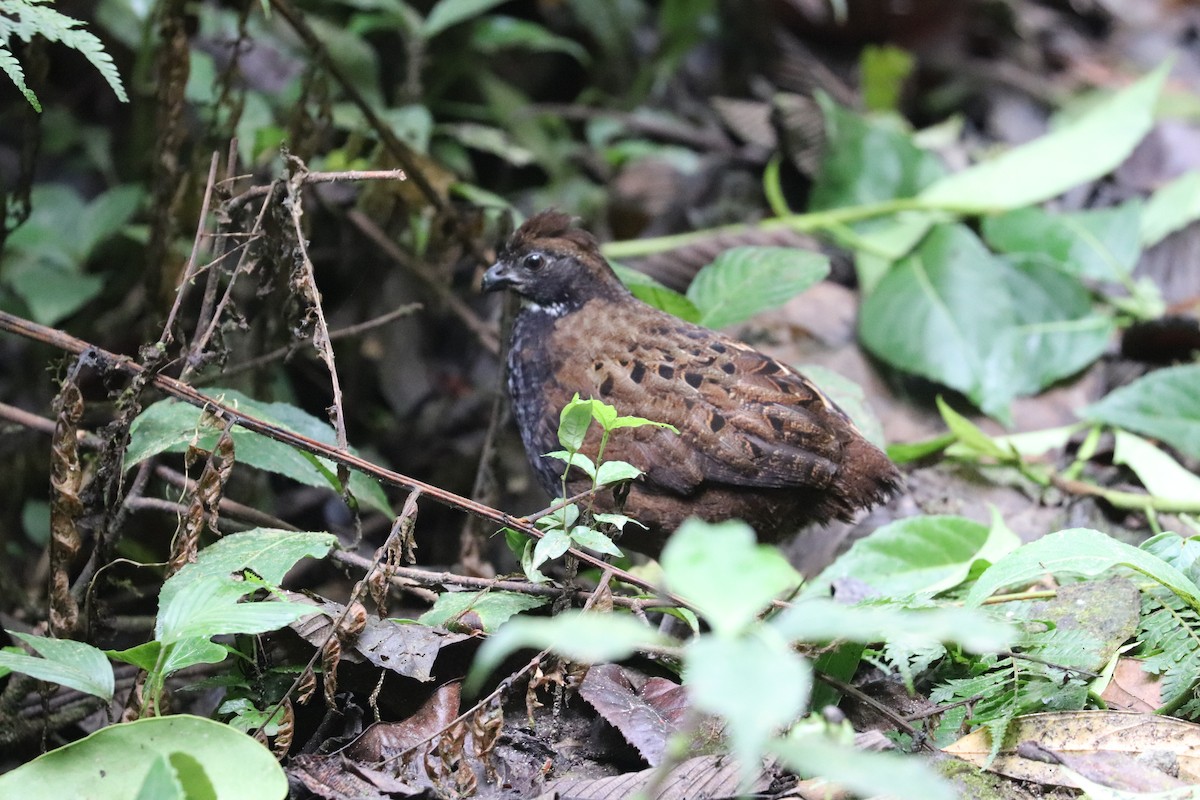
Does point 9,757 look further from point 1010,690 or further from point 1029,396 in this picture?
point 1029,396

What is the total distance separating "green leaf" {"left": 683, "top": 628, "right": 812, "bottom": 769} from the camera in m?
1.20

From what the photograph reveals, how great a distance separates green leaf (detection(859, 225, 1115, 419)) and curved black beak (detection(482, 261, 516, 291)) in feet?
5.79

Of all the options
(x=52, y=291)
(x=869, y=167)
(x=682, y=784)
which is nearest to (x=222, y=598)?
(x=682, y=784)

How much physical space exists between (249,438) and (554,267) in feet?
4.37

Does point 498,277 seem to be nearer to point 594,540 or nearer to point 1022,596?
point 594,540

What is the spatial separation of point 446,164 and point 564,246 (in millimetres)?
1684

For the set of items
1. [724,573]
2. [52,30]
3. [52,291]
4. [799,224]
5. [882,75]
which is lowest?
[799,224]

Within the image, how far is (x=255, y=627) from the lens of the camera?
2197 millimetres

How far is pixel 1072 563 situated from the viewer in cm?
253

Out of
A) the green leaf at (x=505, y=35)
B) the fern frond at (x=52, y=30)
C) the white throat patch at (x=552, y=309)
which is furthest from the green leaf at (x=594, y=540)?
the green leaf at (x=505, y=35)

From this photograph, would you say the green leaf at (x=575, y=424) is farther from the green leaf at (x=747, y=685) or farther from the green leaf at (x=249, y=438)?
the green leaf at (x=747, y=685)

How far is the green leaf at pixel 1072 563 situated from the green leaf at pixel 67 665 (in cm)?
185

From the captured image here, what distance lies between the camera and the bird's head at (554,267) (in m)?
3.95

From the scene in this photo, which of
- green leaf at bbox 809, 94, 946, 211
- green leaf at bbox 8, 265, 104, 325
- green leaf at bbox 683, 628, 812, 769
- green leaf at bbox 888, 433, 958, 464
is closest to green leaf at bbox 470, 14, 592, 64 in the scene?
green leaf at bbox 809, 94, 946, 211
